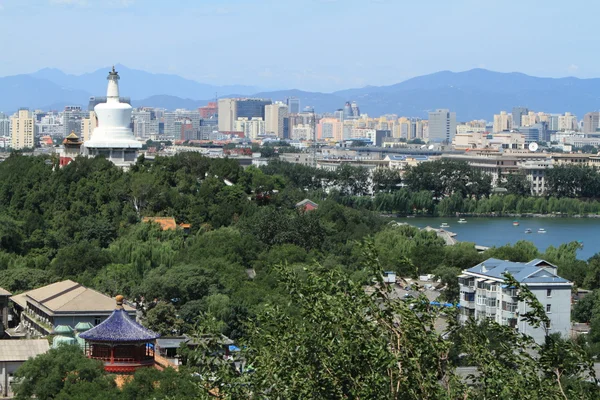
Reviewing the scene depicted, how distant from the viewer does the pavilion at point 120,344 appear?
10.2 m

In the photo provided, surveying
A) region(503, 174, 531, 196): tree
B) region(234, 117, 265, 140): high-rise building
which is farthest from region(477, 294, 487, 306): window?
region(234, 117, 265, 140): high-rise building

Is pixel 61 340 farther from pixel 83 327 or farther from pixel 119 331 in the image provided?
pixel 119 331

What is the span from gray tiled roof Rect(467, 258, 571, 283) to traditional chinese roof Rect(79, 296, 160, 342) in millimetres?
5982

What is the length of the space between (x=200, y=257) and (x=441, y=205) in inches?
878

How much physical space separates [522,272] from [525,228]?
20.2 m

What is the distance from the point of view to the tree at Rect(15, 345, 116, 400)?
9.75 metres

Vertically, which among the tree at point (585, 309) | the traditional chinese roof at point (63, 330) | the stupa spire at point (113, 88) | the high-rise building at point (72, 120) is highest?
the stupa spire at point (113, 88)

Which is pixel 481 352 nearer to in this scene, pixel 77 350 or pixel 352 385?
pixel 352 385

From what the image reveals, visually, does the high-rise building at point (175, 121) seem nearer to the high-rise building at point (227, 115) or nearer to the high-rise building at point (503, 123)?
the high-rise building at point (227, 115)

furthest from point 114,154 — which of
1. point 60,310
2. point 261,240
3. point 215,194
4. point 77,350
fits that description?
point 77,350

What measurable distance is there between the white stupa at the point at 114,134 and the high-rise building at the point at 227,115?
91.1 metres

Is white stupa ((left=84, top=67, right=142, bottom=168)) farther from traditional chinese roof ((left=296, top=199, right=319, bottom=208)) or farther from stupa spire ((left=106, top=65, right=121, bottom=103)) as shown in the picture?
traditional chinese roof ((left=296, top=199, right=319, bottom=208))

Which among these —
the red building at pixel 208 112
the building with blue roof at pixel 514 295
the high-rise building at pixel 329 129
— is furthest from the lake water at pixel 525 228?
the red building at pixel 208 112

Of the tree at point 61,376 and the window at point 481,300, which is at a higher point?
the tree at point 61,376
